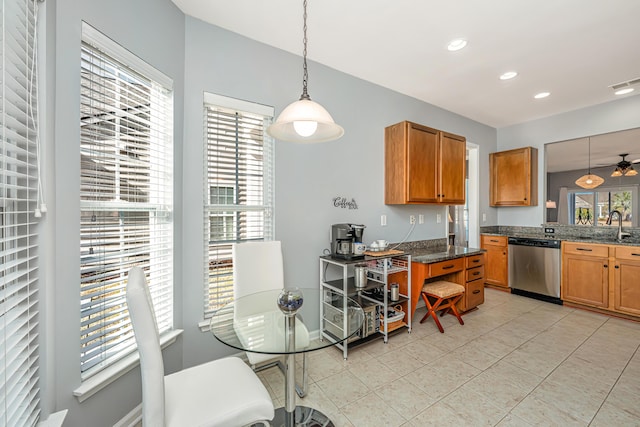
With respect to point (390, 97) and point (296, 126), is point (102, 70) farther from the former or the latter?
point (390, 97)

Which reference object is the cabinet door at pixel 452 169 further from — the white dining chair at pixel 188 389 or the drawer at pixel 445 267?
the white dining chair at pixel 188 389

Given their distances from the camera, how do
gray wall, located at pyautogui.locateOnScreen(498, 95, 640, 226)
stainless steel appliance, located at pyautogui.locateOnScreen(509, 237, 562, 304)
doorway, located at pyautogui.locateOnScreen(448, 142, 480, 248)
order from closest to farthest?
gray wall, located at pyautogui.locateOnScreen(498, 95, 640, 226) → stainless steel appliance, located at pyautogui.locateOnScreen(509, 237, 562, 304) → doorway, located at pyautogui.locateOnScreen(448, 142, 480, 248)

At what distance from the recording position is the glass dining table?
139 centimetres

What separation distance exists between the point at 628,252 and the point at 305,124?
4.16 metres

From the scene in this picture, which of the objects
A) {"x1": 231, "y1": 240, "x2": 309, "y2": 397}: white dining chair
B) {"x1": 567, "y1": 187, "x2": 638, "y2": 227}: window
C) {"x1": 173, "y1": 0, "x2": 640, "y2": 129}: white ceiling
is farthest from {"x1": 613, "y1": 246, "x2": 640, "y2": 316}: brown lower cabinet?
{"x1": 231, "y1": 240, "x2": 309, "y2": 397}: white dining chair

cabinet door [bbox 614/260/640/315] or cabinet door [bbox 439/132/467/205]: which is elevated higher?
cabinet door [bbox 439/132/467/205]

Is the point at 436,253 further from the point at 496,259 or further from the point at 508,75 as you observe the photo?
the point at 508,75

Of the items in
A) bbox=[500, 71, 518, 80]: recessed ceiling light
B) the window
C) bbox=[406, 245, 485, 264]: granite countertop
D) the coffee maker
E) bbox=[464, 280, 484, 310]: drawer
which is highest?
bbox=[500, 71, 518, 80]: recessed ceiling light

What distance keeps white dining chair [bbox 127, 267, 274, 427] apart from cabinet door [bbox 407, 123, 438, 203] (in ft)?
7.95

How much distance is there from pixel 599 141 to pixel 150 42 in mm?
5376

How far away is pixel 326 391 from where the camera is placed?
1977 millimetres

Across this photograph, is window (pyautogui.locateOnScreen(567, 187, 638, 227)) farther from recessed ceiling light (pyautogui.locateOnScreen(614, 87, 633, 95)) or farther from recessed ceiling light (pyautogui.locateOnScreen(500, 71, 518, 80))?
recessed ceiling light (pyautogui.locateOnScreen(500, 71, 518, 80))

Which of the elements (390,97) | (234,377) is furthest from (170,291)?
(390,97)

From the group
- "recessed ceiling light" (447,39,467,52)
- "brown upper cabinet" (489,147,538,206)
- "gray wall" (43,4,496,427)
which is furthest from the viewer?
"brown upper cabinet" (489,147,538,206)
